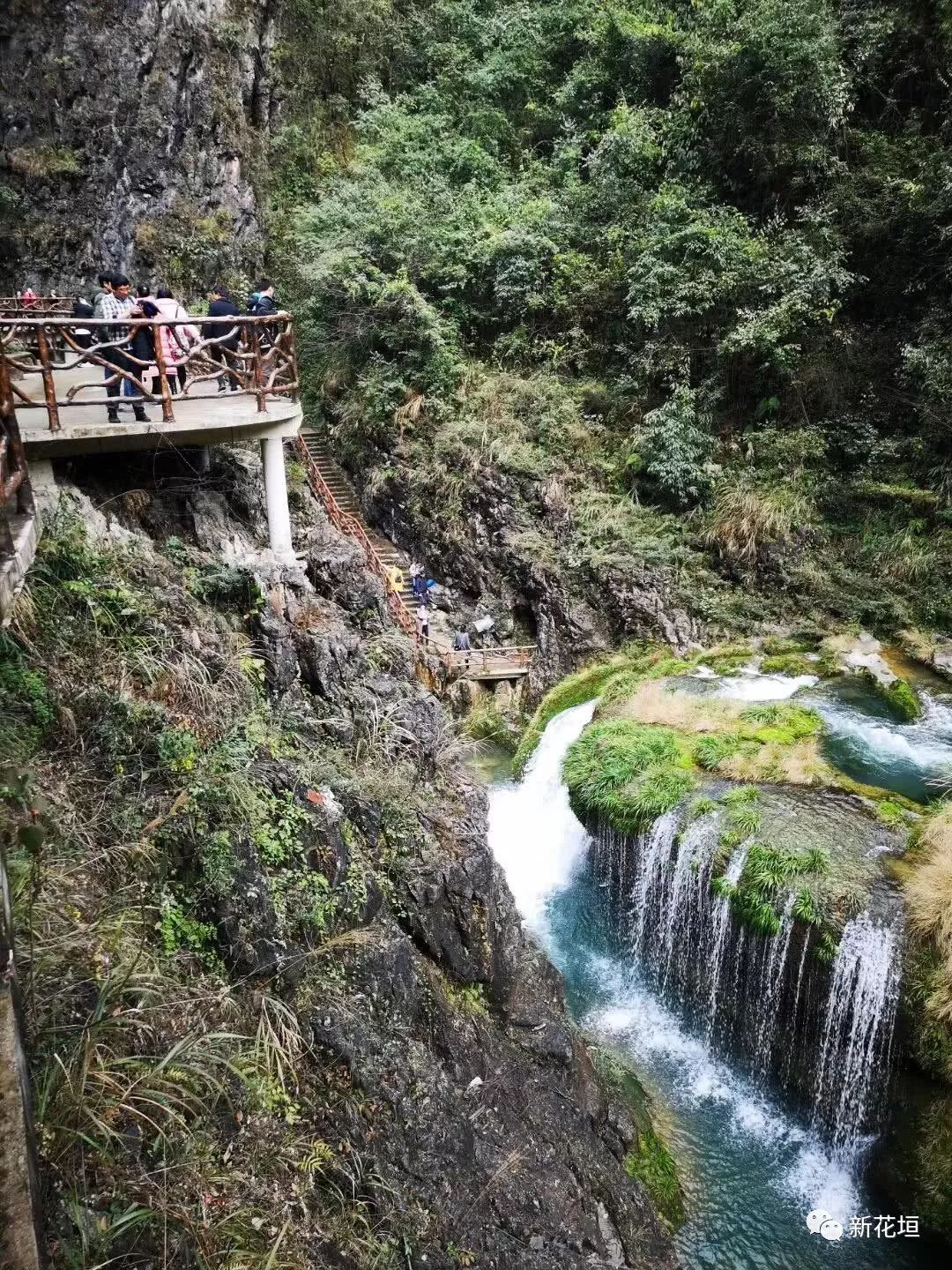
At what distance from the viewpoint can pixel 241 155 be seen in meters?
20.8

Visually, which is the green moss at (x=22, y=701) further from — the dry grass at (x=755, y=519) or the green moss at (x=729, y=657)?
the dry grass at (x=755, y=519)

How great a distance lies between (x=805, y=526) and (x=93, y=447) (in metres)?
13.5

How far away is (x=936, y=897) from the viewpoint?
8227mm

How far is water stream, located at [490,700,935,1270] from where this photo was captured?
816cm

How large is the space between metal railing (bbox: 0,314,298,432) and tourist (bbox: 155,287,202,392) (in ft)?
0.06

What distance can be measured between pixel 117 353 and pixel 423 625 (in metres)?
9.07

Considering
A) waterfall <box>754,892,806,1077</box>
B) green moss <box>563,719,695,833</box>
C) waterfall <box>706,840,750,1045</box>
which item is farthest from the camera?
green moss <box>563,719,695,833</box>

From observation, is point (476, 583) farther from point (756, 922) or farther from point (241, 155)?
point (241, 155)

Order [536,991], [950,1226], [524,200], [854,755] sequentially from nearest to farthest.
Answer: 1. [950,1226]
2. [536,991]
3. [854,755]
4. [524,200]

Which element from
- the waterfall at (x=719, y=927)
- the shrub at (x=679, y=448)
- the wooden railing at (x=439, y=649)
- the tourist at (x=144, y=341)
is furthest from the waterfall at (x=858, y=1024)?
the shrub at (x=679, y=448)

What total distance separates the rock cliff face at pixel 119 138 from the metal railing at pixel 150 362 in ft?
34.2

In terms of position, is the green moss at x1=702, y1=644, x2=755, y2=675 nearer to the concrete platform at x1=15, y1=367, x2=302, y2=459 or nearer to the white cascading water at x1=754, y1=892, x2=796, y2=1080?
the white cascading water at x1=754, y1=892, x2=796, y2=1080

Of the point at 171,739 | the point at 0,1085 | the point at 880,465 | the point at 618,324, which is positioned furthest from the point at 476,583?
the point at 0,1085

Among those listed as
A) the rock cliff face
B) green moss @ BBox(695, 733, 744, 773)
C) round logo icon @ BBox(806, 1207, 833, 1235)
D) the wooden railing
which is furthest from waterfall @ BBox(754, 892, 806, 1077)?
the rock cliff face
